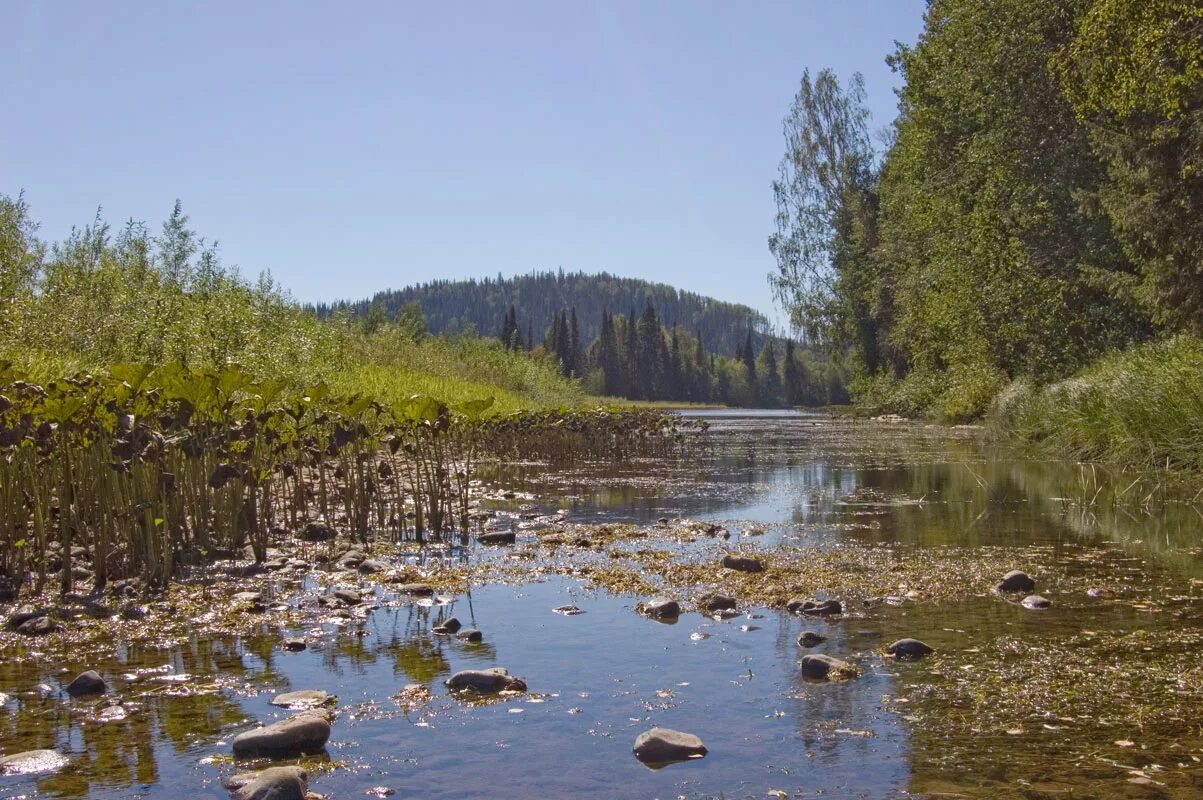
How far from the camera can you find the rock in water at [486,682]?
531cm

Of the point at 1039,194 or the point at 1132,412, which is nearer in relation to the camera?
the point at 1132,412

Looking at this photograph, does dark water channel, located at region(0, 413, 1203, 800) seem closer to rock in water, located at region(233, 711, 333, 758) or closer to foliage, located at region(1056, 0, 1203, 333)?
rock in water, located at region(233, 711, 333, 758)

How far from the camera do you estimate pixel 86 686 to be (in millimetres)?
5199

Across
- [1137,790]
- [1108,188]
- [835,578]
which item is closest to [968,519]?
[835,578]

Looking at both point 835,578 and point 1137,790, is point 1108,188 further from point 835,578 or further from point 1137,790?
point 1137,790

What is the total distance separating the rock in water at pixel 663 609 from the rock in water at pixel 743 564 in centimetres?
168

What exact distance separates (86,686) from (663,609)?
3543 mm

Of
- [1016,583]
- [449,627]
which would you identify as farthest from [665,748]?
[1016,583]

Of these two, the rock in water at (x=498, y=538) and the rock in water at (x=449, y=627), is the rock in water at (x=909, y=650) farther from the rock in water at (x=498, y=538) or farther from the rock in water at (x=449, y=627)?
the rock in water at (x=498, y=538)

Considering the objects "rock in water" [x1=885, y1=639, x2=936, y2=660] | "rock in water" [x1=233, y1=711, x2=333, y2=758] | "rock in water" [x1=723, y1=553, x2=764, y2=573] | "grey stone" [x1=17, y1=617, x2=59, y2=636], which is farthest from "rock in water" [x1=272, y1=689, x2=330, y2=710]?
"rock in water" [x1=723, y1=553, x2=764, y2=573]

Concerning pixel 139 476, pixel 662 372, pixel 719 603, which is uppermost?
pixel 662 372

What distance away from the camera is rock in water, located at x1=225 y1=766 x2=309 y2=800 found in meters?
3.80

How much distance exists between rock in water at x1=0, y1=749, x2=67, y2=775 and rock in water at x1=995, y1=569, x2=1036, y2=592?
6.15 m

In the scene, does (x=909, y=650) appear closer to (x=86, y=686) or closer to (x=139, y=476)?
(x=86, y=686)
